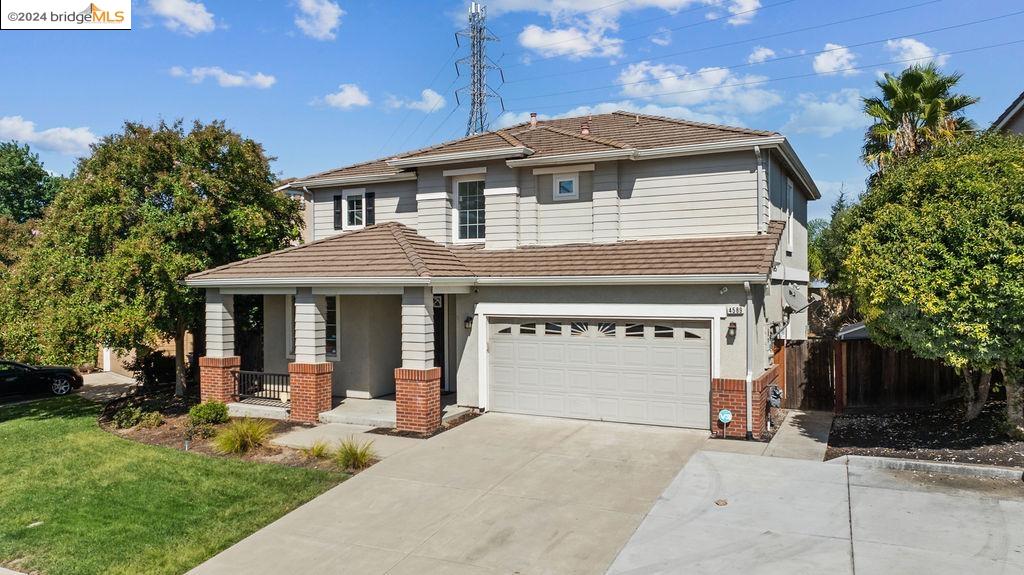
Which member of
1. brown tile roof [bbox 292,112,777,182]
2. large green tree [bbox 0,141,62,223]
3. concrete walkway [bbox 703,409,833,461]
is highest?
large green tree [bbox 0,141,62,223]

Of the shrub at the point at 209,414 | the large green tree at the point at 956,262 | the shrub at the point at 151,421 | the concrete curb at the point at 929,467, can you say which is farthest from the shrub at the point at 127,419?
the large green tree at the point at 956,262

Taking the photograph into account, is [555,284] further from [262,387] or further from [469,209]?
[262,387]

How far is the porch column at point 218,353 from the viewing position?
47.7 feet

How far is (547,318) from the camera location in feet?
42.8

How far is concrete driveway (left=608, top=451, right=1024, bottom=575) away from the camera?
6.28 meters

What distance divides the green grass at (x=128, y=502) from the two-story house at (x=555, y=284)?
3063mm

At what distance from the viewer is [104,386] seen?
66.1 ft

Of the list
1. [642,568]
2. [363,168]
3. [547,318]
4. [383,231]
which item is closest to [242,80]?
[363,168]

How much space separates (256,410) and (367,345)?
2784 mm

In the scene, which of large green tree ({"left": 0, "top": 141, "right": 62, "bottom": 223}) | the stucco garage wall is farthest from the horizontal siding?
large green tree ({"left": 0, "top": 141, "right": 62, "bottom": 223})

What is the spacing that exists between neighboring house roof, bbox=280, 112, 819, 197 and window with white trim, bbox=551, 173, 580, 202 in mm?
590

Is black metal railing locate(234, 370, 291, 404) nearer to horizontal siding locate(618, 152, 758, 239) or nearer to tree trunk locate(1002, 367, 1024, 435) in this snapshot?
horizontal siding locate(618, 152, 758, 239)

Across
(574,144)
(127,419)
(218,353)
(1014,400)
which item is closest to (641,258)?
(574,144)

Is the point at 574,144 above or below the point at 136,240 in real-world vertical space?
above
